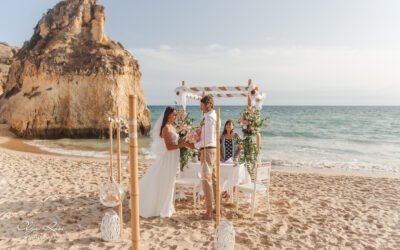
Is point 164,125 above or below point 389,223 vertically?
above

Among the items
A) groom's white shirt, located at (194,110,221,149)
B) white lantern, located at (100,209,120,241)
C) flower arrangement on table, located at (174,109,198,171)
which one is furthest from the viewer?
flower arrangement on table, located at (174,109,198,171)

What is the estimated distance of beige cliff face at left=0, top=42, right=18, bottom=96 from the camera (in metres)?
43.9

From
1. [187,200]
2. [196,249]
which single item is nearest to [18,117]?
[187,200]

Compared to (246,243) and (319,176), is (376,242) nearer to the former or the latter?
(246,243)

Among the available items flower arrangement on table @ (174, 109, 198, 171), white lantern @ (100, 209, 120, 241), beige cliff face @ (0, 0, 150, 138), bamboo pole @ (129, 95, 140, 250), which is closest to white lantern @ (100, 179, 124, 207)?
bamboo pole @ (129, 95, 140, 250)

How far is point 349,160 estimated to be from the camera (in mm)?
17109

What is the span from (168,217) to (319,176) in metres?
7.37

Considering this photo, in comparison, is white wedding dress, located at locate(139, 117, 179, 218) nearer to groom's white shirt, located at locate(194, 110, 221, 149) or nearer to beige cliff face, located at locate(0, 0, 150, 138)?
groom's white shirt, located at locate(194, 110, 221, 149)

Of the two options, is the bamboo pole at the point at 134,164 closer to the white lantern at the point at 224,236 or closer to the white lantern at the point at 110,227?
the white lantern at the point at 224,236

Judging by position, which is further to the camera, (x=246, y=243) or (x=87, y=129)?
(x=87, y=129)

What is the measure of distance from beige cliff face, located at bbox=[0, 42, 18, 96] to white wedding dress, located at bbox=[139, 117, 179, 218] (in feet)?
145

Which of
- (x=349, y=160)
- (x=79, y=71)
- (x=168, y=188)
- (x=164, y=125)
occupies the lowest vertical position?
(x=349, y=160)

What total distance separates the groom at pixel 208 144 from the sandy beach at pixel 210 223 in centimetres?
67

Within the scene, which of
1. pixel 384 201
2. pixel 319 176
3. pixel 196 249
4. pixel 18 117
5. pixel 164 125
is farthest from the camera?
pixel 18 117
